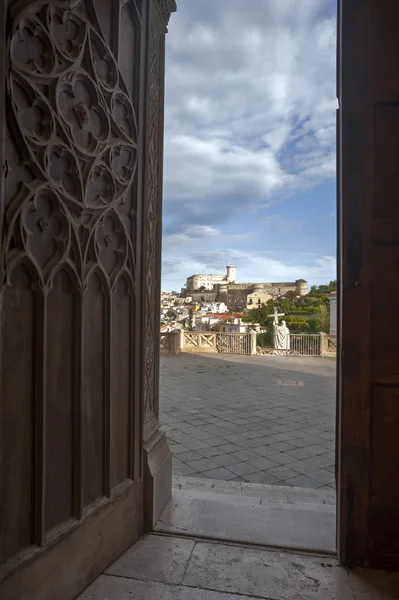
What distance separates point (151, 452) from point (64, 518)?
67cm

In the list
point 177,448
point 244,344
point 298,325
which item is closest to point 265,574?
point 177,448

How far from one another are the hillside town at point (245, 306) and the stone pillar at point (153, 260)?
21.2 feet

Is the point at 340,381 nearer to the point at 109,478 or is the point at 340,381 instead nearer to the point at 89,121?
the point at 109,478

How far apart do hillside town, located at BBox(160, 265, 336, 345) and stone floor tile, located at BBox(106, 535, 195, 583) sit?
696cm

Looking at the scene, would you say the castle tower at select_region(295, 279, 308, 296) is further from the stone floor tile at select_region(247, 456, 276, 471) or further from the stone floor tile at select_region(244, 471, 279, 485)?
the stone floor tile at select_region(244, 471, 279, 485)

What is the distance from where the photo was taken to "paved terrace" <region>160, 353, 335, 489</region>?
324 cm

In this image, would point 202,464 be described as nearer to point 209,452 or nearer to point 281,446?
point 209,452

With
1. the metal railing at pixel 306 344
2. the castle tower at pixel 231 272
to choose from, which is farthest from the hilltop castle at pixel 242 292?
the metal railing at pixel 306 344

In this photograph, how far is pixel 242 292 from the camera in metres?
54.4

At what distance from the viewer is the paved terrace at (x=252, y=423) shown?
3.24 metres

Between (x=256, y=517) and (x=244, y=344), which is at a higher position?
(x=244, y=344)

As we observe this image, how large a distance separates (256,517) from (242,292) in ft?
173

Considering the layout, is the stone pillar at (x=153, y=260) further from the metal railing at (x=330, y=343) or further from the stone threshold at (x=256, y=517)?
the metal railing at (x=330, y=343)

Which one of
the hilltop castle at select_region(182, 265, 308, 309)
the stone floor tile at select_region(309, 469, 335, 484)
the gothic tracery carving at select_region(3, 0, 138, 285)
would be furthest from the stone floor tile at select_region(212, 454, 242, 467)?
Answer: the hilltop castle at select_region(182, 265, 308, 309)
